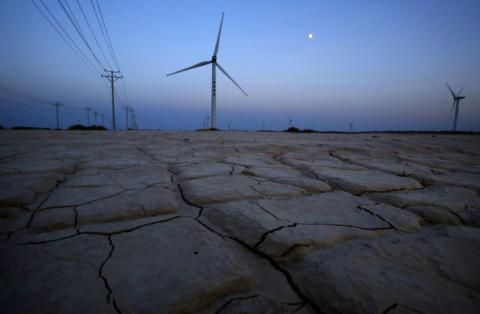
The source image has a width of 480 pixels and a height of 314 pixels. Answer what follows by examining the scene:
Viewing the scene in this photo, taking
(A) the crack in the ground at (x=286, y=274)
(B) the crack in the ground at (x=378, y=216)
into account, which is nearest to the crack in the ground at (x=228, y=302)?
(A) the crack in the ground at (x=286, y=274)

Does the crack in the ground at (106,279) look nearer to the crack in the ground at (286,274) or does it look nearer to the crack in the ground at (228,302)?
the crack in the ground at (228,302)

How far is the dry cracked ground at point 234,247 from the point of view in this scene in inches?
22.4

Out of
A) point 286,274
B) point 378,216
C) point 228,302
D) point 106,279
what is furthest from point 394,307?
point 106,279

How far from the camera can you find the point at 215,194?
1.26 meters

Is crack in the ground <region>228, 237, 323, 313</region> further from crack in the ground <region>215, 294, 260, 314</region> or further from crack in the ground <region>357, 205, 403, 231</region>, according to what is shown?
crack in the ground <region>357, 205, 403, 231</region>

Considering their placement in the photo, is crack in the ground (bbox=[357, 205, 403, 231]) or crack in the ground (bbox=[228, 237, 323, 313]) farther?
crack in the ground (bbox=[357, 205, 403, 231])

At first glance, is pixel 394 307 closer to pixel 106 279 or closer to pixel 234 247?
pixel 234 247

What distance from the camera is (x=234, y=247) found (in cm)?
81

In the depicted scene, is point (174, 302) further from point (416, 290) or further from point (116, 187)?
point (116, 187)

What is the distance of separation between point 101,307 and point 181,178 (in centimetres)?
109

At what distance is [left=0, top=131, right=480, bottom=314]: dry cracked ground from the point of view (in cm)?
57

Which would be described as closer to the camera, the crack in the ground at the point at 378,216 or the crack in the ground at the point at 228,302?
the crack in the ground at the point at 228,302

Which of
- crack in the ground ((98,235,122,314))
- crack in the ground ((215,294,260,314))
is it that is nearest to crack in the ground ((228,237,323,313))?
crack in the ground ((215,294,260,314))

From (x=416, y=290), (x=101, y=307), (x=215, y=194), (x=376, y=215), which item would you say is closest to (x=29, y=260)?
(x=101, y=307)
